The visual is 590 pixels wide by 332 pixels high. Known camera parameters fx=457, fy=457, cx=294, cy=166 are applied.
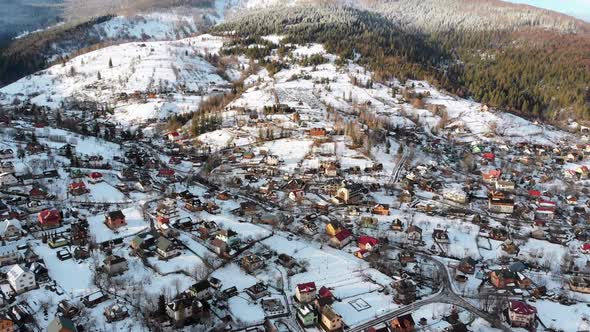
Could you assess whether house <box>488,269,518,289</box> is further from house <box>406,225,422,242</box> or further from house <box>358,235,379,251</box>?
house <box>358,235,379,251</box>

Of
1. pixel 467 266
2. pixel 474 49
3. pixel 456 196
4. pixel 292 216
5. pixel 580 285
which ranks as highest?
pixel 474 49

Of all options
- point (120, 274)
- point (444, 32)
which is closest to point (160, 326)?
point (120, 274)

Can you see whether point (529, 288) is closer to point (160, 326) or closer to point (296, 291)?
point (296, 291)

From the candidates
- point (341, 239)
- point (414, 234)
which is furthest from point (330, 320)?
point (414, 234)

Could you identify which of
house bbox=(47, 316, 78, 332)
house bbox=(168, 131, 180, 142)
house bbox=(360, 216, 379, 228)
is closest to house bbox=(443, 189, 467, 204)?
house bbox=(360, 216, 379, 228)

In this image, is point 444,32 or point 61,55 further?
point 444,32

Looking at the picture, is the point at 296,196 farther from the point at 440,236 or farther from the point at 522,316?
the point at 522,316
